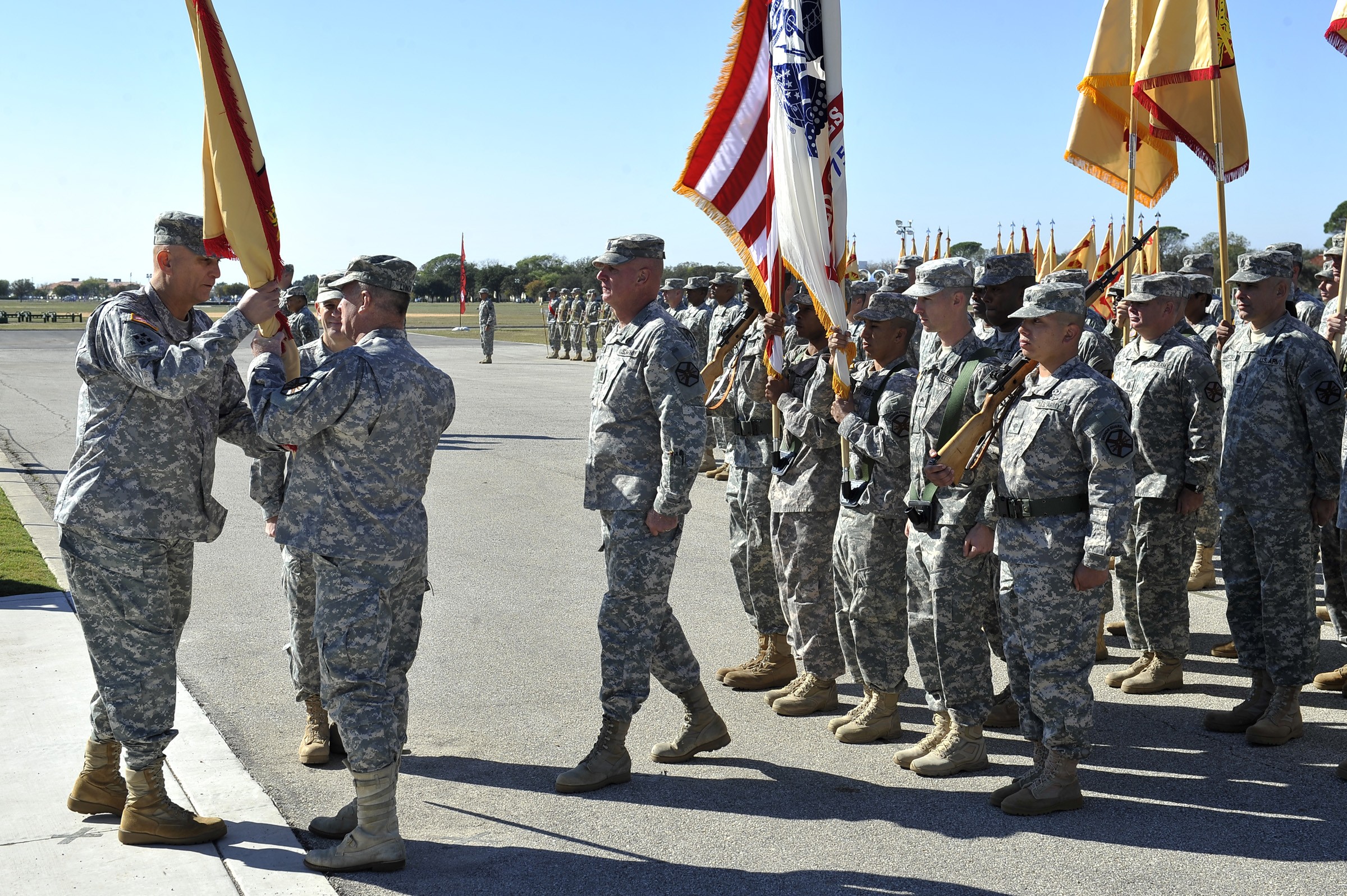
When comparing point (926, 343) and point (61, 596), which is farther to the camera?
point (61, 596)

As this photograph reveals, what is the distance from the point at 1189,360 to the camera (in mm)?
6371

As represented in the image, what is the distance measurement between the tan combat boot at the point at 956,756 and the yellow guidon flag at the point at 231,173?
3.19m

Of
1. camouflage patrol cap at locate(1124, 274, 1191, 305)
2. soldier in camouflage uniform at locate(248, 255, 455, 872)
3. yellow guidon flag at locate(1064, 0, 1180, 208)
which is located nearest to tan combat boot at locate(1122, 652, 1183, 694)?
camouflage patrol cap at locate(1124, 274, 1191, 305)

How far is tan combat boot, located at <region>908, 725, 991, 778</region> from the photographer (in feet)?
17.4

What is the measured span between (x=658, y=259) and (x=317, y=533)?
202 centimetres

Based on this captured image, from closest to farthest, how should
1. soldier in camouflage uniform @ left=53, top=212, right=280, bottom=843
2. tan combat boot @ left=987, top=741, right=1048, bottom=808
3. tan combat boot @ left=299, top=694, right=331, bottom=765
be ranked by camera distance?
soldier in camouflage uniform @ left=53, top=212, right=280, bottom=843 < tan combat boot @ left=987, top=741, right=1048, bottom=808 < tan combat boot @ left=299, top=694, right=331, bottom=765

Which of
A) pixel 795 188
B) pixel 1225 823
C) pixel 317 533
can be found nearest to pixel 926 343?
pixel 795 188

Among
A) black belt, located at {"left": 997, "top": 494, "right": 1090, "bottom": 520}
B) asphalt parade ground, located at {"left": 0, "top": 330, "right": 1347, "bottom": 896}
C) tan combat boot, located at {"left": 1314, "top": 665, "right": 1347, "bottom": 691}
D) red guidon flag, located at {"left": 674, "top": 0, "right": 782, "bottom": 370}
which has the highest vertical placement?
red guidon flag, located at {"left": 674, "top": 0, "right": 782, "bottom": 370}

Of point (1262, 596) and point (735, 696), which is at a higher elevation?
point (1262, 596)

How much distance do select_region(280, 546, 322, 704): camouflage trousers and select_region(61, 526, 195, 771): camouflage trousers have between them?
35.0 inches

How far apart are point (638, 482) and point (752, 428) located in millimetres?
1712

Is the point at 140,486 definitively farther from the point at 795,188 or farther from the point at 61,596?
the point at 61,596

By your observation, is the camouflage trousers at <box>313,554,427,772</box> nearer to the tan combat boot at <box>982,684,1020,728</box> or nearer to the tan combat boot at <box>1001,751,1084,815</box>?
the tan combat boot at <box>1001,751,1084,815</box>

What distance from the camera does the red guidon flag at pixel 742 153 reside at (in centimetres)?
621
